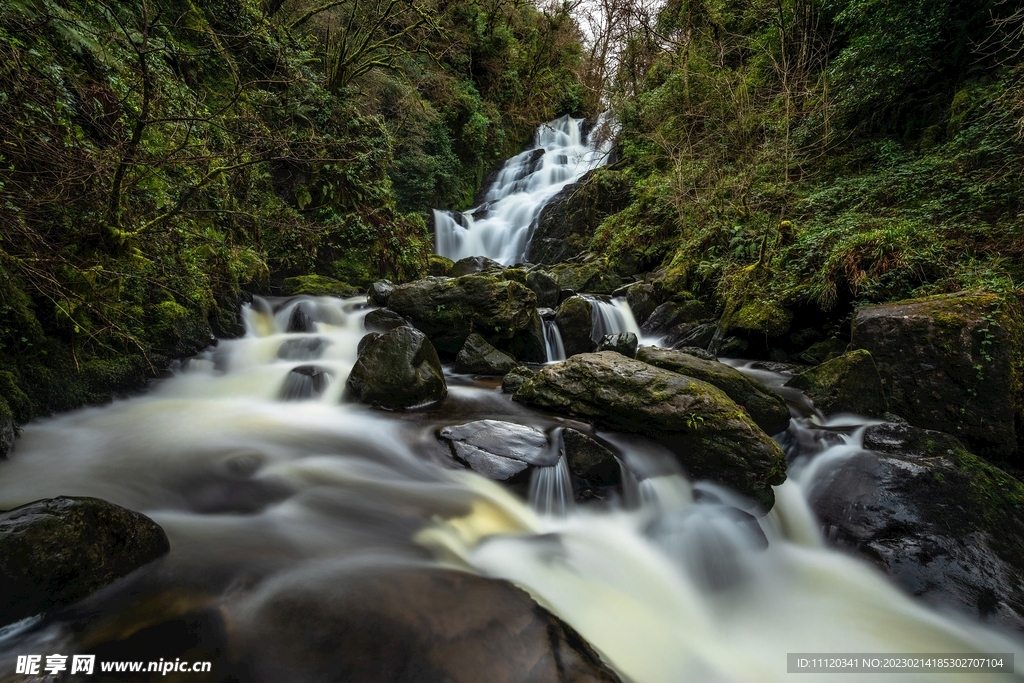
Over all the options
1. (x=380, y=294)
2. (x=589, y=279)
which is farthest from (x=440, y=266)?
(x=380, y=294)

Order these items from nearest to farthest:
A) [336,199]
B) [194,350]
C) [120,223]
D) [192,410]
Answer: [120,223] → [192,410] → [194,350] → [336,199]

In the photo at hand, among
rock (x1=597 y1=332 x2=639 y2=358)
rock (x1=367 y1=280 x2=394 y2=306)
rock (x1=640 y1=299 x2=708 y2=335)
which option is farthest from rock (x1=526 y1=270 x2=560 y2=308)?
rock (x1=367 y1=280 x2=394 y2=306)

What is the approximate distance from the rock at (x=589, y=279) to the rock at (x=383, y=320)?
16.5ft

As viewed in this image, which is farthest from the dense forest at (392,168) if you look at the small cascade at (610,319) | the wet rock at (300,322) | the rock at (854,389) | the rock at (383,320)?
the rock at (383,320)

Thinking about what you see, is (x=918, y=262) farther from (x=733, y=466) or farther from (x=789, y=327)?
(x=733, y=466)

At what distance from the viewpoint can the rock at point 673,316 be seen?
880 centimetres

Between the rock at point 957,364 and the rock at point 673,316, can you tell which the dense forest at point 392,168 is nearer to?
the rock at point 673,316

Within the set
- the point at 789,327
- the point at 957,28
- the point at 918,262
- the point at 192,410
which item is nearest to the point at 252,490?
the point at 192,410

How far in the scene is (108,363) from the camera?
179 inches

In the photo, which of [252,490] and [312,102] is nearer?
[252,490]

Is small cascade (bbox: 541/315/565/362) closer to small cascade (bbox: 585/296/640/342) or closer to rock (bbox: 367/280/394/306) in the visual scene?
small cascade (bbox: 585/296/640/342)

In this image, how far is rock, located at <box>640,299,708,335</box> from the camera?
880cm

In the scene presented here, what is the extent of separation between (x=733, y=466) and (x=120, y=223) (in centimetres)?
538

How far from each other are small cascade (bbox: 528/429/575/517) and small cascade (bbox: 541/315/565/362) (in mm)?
3945
